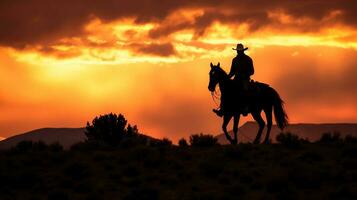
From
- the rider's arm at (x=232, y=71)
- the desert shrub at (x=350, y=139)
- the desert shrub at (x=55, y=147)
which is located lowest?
the desert shrub at (x=350, y=139)

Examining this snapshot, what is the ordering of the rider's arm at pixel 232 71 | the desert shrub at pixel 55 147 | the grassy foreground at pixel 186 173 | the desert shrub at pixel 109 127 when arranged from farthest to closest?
the desert shrub at pixel 109 127
the desert shrub at pixel 55 147
the rider's arm at pixel 232 71
the grassy foreground at pixel 186 173

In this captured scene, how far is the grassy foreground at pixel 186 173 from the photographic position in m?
31.1

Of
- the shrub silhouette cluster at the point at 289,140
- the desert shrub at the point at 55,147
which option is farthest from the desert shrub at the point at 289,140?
the desert shrub at the point at 55,147

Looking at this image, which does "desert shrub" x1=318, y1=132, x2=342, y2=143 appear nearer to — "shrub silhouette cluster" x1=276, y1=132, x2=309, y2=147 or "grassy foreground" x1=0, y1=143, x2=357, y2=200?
"shrub silhouette cluster" x1=276, y1=132, x2=309, y2=147

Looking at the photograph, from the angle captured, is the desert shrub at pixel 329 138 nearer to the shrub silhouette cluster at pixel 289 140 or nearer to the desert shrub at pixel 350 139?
the desert shrub at pixel 350 139

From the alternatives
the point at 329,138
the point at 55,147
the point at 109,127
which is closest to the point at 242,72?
the point at 329,138

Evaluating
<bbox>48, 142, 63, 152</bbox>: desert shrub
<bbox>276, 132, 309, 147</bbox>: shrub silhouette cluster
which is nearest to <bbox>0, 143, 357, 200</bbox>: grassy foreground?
<bbox>276, 132, 309, 147</bbox>: shrub silhouette cluster

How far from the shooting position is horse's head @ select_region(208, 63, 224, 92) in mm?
38281

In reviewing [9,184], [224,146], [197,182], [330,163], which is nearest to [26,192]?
[9,184]

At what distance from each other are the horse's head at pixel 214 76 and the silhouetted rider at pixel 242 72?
24.0 inches

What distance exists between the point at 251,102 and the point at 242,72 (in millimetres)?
1451

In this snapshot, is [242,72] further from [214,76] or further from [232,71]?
[214,76]

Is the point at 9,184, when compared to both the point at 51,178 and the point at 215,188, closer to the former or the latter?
the point at 51,178

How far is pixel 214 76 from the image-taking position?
38312 mm
